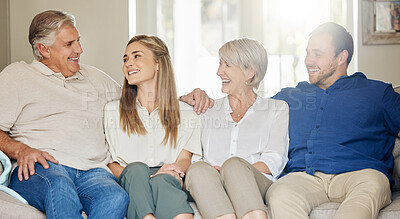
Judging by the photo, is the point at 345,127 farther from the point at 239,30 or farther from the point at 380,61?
the point at 239,30

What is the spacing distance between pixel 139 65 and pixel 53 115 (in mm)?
494

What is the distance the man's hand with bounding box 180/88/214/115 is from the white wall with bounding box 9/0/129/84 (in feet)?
5.60

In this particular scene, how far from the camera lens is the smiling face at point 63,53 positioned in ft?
8.02

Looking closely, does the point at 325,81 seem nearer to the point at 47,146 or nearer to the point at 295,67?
the point at 47,146

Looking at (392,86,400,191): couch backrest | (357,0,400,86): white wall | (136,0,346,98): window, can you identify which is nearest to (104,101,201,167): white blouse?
(392,86,400,191): couch backrest

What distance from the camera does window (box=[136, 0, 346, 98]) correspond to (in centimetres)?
443

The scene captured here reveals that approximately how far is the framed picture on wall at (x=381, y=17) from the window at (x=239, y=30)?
32 cm

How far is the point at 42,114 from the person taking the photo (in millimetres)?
2312

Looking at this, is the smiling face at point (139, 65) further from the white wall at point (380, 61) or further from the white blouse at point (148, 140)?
the white wall at point (380, 61)

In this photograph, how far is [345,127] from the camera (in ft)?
7.83

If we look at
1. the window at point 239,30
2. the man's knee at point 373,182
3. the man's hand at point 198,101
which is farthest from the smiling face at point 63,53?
the window at point 239,30

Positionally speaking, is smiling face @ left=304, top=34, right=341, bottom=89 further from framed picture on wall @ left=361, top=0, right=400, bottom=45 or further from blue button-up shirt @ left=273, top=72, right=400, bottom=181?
framed picture on wall @ left=361, top=0, right=400, bottom=45

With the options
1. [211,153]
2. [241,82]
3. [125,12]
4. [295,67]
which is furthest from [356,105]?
[125,12]

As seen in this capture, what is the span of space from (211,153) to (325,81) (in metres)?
0.76
